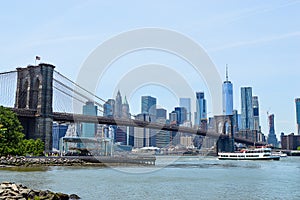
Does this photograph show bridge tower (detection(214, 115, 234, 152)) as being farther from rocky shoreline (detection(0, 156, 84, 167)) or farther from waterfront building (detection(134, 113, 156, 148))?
rocky shoreline (detection(0, 156, 84, 167))

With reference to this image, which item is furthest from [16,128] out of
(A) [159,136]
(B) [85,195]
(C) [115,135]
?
(A) [159,136]

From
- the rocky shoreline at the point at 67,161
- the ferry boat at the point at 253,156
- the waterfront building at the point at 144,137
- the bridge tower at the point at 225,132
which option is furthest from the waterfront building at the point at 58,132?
the rocky shoreline at the point at 67,161

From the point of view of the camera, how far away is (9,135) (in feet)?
207

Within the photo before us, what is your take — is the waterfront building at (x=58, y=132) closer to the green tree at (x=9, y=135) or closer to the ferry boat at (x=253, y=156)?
the ferry boat at (x=253, y=156)

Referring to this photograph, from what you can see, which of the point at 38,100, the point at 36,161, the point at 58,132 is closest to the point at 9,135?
the point at 36,161

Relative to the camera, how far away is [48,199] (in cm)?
2256

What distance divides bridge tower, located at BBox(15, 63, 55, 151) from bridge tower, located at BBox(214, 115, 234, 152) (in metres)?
73.6

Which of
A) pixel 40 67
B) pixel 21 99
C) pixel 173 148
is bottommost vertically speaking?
pixel 173 148

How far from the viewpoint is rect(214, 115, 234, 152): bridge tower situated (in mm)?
149000

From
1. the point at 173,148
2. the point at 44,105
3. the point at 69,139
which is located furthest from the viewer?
the point at 173,148

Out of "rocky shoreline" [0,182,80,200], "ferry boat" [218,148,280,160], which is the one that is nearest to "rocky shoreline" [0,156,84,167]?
"rocky shoreline" [0,182,80,200]

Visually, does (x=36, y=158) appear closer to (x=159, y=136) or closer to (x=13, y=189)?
(x=13, y=189)

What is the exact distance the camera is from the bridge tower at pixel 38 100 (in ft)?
→ 243

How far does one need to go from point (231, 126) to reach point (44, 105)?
10213 cm
